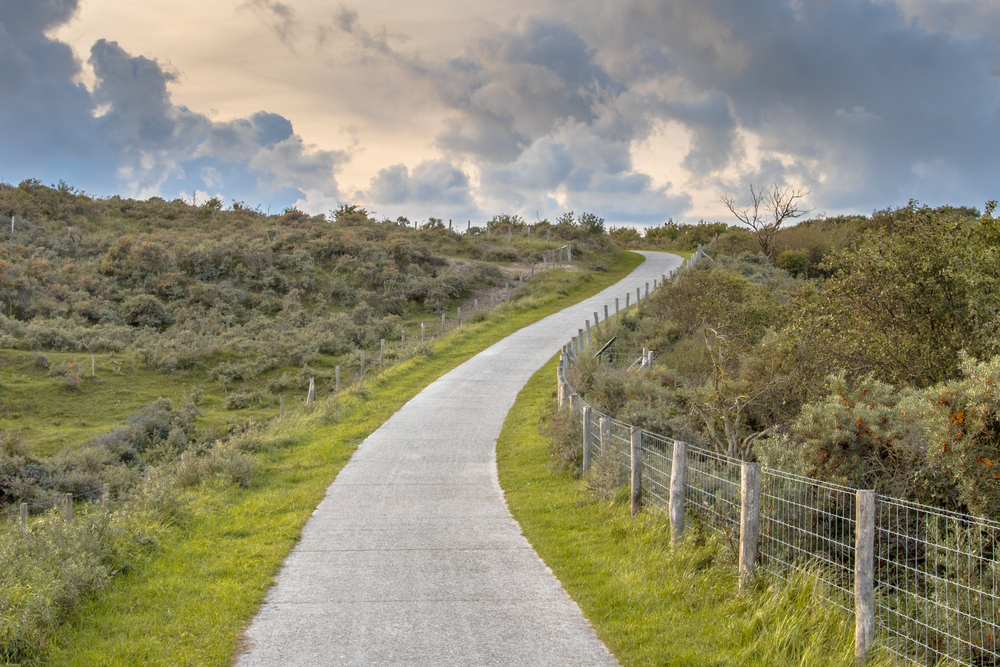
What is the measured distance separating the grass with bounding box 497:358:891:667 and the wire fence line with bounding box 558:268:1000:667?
25 cm

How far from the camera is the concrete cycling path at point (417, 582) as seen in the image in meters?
5.84

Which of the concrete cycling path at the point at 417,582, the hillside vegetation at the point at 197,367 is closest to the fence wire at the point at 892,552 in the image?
the concrete cycling path at the point at 417,582

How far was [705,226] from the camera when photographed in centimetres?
7806

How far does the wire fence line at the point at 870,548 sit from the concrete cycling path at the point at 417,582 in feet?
6.44

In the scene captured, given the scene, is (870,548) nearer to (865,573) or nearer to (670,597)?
(865,573)

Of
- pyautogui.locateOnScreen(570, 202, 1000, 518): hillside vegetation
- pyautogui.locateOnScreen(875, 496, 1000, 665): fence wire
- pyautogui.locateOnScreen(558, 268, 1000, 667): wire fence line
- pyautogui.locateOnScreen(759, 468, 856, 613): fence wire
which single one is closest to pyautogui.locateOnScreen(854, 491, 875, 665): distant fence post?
pyautogui.locateOnScreen(558, 268, 1000, 667): wire fence line

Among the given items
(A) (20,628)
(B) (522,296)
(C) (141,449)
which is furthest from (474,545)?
(B) (522,296)

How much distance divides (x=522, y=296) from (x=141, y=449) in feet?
81.6

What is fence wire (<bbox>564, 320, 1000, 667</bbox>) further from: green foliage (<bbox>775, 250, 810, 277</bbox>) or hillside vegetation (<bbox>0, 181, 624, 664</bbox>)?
green foliage (<bbox>775, 250, 810, 277</bbox>)

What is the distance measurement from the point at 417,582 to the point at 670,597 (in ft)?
8.24

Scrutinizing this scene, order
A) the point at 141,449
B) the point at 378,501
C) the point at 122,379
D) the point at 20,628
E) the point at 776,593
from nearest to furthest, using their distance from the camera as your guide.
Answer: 1. the point at 20,628
2. the point at 776,593
3. the point at 378,501
4. the point at 141,449
5. the point at 122,379

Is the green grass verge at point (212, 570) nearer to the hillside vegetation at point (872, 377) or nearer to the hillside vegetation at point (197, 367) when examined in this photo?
the hillside vegetation at point (197, 367)

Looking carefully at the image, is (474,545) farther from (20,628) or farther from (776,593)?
(20,628)

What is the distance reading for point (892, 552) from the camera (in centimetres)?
783
